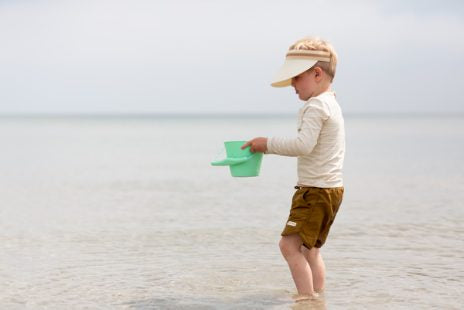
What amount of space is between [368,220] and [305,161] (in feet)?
11.5

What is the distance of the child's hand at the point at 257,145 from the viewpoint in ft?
13.0

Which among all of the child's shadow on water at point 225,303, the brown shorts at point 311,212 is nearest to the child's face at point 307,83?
the brown shorts at point 311,212

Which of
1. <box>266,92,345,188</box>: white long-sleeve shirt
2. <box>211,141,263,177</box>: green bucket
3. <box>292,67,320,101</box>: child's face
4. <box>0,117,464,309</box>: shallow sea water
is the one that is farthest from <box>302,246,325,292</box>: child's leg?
<box>292,67,320,101</box>: child's face

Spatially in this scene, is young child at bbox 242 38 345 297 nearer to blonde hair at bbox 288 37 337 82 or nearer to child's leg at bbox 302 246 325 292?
blonde hair at bbox 288 37 337 82

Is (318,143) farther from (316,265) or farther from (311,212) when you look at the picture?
(316,265)

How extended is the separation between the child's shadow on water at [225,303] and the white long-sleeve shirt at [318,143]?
2.32 feet

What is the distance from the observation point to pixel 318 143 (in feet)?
13.2

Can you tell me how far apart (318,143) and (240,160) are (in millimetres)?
449

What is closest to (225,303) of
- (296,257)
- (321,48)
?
(296,257)

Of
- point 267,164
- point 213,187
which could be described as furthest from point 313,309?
point 267,164

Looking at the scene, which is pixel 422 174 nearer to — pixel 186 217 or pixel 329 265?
pixel 186 217

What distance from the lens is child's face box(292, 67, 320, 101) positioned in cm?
402

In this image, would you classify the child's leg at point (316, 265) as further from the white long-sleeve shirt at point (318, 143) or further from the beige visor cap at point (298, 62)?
the beige visor cap at point (298, 62)

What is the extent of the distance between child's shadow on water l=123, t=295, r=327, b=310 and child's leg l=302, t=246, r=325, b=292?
0.10m
